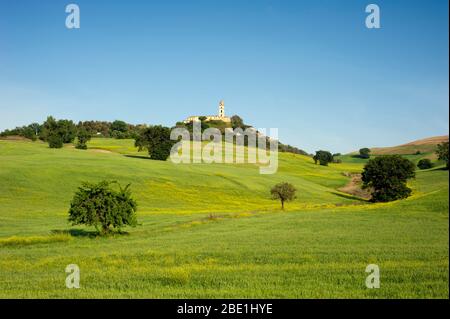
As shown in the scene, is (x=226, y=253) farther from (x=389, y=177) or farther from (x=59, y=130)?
(x=59, y=130)

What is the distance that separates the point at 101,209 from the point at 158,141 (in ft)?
276

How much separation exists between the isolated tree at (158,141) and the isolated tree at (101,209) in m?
80.6

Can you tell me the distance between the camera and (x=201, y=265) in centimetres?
2369

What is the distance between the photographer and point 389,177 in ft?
300

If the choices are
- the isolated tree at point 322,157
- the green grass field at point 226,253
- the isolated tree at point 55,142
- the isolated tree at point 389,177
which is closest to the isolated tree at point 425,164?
the isolated tree at point 322,157

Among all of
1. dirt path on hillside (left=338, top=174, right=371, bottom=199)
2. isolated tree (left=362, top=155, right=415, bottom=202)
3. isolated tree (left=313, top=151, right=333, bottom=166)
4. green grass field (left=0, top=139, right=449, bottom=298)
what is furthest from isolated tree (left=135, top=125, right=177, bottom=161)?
isolated tree (left=313, top=151, right=333, bottom=166)

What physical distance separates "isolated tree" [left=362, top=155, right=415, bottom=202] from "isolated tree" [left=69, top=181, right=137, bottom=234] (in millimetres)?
63328

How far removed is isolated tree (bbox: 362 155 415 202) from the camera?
90.4 m

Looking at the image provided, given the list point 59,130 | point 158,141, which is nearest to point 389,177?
point 158,141

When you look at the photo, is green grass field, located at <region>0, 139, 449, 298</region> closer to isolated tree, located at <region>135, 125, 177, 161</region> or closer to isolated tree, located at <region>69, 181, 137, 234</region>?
isolated tree, located at <region>69, 181, 137, 234</region>

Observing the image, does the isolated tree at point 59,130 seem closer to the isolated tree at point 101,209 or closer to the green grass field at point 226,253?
the green grass field at point 226,253
